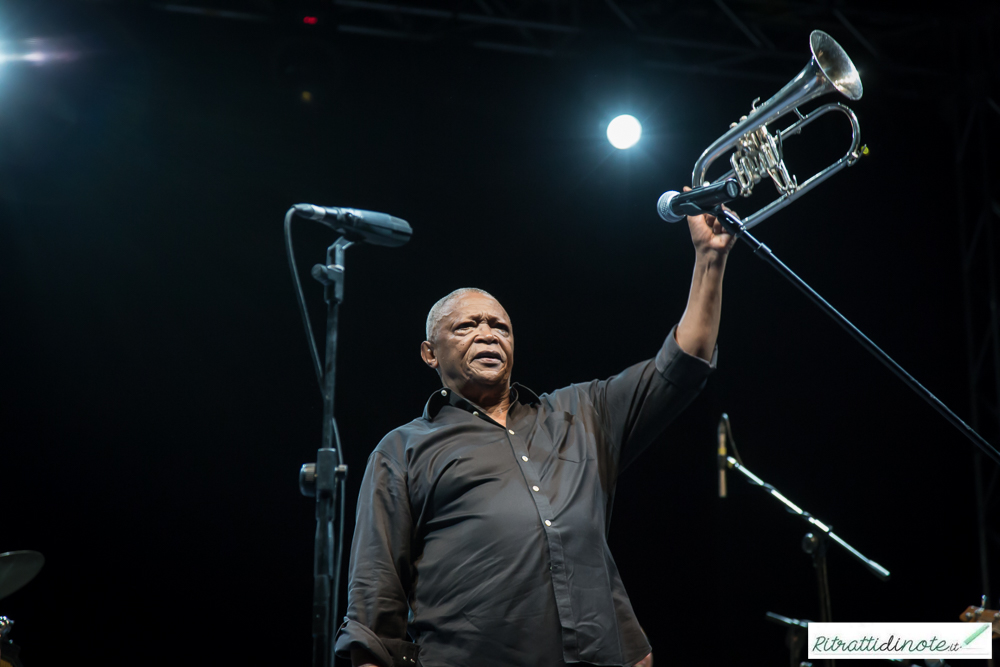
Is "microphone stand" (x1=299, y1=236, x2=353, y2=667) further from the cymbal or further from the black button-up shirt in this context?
the cymbal

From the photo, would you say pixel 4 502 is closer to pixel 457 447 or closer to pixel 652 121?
pixel 457 447

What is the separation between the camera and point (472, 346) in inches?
97.3

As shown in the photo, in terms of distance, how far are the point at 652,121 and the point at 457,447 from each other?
3.45m

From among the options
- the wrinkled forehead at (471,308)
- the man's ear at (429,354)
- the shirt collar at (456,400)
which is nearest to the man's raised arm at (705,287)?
the shirt collar at (456,400)

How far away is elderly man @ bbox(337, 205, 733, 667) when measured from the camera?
1.96m

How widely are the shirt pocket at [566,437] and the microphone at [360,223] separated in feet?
2.69

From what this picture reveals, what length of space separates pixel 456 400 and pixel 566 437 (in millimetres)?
339

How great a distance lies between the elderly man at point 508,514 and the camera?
1.96m

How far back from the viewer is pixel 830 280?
18.0 ft

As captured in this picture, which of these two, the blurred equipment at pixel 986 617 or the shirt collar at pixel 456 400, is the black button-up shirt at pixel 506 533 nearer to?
the shirt collar at pixel 456 400

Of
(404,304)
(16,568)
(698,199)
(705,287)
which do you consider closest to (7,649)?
(16,568)

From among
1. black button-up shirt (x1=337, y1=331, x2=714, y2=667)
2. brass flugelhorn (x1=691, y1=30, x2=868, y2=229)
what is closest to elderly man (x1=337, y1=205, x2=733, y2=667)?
black button-up shirt (x1=337, y1=331, x2=714, y2=667)

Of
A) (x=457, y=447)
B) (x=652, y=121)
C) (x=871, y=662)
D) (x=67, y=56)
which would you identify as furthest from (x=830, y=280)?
(x=67, y=56)

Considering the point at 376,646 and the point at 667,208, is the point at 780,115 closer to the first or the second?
the point at 667,208
